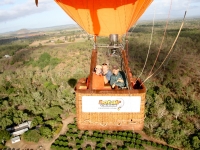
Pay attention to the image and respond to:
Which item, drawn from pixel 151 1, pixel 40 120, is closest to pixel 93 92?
pixel 151 1

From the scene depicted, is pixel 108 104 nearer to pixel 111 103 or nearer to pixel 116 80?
pixel 111 103

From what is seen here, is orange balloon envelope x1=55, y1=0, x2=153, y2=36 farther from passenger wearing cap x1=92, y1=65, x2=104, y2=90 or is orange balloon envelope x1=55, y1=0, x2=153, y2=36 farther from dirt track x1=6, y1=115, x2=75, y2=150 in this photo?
dirt track x1=6, y1=115, x2=75, y2=150

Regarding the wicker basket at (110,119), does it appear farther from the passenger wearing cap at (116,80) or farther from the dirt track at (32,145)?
the dirt track at (32,145)

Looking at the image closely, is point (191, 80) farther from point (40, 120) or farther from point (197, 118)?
point (40, 120)

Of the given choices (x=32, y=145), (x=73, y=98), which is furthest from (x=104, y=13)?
(x=73, y=98)

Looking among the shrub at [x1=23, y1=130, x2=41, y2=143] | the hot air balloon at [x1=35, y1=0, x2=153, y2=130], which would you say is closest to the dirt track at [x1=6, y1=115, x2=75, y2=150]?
the shrub at [x1=23, y1=130, x2=41, y2=143]
